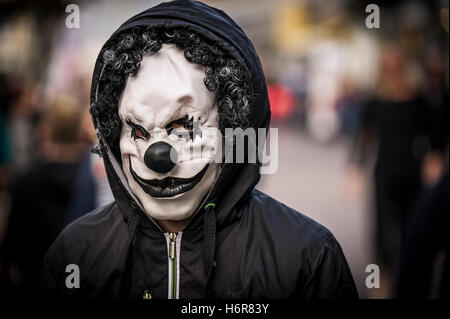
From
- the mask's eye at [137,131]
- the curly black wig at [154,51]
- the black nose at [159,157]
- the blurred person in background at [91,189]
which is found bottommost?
the blurred person in background at [91,189]

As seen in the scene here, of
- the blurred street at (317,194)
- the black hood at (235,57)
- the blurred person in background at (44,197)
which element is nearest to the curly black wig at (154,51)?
the black hood at (235,57)

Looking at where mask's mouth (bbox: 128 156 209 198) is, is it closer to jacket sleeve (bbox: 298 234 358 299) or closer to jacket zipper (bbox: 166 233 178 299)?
jacket zipper (bbox: 166 233 178 299)

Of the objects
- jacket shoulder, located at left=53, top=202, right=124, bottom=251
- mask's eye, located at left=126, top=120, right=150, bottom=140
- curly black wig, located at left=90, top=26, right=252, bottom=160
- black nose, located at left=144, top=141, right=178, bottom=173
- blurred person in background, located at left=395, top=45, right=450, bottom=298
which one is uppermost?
curly black wig, located at left=90, top=26, right=252, bottom=160

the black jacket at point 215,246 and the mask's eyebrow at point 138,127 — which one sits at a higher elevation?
the mask's eyebrow at point 138,127

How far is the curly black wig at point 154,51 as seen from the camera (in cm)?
141

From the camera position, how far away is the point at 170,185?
1427 millimetres

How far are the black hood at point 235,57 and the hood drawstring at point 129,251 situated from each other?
0.03m

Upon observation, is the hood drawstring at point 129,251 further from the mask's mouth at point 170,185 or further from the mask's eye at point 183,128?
the mask's eye at point 183,128

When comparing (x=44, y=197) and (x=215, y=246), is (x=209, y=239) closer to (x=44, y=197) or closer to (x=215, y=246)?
(x=215, y=246)

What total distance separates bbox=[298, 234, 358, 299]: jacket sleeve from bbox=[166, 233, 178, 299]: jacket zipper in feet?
1.19

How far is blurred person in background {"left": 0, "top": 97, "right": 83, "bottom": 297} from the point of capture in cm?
209

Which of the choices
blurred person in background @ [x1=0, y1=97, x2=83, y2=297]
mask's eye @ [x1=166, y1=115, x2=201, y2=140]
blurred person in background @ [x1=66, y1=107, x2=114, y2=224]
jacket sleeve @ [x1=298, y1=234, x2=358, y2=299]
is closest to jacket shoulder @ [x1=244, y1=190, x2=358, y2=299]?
jacket sleeve @ [x1=298, y1=234, x2=358, y2=299]
